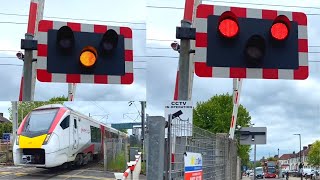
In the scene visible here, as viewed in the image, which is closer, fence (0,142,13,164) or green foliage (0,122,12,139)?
green foliage (0,122,12,139)

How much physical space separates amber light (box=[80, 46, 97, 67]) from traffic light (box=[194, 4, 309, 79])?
0.96m

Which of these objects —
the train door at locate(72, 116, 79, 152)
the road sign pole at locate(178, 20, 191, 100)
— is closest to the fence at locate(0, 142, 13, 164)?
the train door at locate(72, 116, 79, 152)

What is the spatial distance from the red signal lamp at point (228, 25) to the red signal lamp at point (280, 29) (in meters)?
0.36

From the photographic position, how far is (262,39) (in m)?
5.04

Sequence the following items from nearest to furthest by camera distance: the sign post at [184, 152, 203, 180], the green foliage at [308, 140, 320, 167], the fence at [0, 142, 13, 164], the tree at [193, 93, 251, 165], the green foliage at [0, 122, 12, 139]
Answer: the green foliage at [0, 122, 12, 139] < the fence at [0, 142, 13, 164] < the sign post at [184, 152, 203, 180] < the tree at [193, 93, 251, 165] < the green foliage at [308, 140, 320, 167]

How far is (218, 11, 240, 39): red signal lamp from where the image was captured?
4887mm

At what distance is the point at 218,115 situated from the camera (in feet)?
219

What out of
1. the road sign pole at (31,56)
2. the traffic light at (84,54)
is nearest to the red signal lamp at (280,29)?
the traffic light at (84,54)

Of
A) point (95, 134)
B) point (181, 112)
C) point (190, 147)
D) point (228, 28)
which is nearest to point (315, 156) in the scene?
point (190, 147)

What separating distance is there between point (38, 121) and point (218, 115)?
62949 mm

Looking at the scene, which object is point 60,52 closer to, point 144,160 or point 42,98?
point 42,98

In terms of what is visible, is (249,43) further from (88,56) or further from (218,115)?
(218,115)

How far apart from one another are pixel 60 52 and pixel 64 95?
1.91 ft

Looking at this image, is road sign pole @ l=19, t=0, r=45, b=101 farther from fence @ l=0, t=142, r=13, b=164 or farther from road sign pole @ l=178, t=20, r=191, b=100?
road sign pole @ l=178, t=20, r=191, b=100
